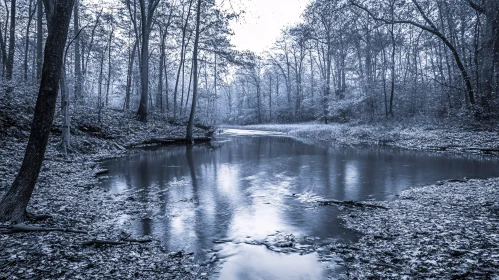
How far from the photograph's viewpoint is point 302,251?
487 centimetres

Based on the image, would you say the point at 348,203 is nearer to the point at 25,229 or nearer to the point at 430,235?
the point at 430,235

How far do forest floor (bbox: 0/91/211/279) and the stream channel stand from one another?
438mm

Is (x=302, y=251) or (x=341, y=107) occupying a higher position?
(x=341, y=107)

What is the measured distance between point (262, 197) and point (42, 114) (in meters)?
5.59

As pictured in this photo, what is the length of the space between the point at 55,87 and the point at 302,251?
503 cm

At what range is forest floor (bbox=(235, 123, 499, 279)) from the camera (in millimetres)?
3914

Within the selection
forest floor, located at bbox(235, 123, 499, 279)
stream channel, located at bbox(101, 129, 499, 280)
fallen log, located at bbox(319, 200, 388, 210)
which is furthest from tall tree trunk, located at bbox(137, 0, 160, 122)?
forest floor, located at bbox(235, 123, 499, 279)

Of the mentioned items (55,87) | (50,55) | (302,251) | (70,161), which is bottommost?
(302,251)

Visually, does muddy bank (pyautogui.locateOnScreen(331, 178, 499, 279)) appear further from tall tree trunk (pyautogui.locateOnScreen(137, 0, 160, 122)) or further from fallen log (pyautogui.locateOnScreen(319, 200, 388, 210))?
tall tree trunk (pyautogui.locateOnScreen(137, 0, 160, 122))

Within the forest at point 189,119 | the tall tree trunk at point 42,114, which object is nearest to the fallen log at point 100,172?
the forest at point 189,119

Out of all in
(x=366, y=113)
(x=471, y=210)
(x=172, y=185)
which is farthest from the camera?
(x=366, y=113)

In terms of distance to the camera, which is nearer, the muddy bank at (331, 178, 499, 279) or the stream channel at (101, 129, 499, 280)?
the muddy bank at (331, 178, 499, 279)

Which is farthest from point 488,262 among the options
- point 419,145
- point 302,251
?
point 419,145

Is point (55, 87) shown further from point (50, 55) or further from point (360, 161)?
point (360, 161)
